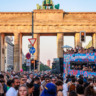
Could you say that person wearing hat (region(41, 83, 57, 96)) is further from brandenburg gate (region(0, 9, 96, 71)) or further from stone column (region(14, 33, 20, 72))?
stone column (region(14, 33, 20, 72))

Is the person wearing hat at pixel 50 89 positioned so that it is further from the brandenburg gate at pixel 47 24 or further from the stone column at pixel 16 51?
the stone column at pixel 16 51

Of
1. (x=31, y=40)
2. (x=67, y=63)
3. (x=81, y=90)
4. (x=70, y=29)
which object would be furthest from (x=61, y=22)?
(x=81, y=90)

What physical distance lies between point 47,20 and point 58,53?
8551 millimetres

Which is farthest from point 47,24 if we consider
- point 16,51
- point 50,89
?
point 50,89

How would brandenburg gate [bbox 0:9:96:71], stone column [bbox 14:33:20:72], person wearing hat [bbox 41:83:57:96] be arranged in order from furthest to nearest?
stone column [bbox 14:33:20:72] → brandenburg gate [bbox 0:9:96:71] → person wearing hat [bbox 41:83:57:96]

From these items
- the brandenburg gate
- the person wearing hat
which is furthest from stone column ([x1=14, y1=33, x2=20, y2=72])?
the person wearing hat

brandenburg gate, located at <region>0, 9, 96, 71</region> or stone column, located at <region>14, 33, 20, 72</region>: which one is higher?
brandenburg gate, located at <region>0, 9, 96, 71</region>

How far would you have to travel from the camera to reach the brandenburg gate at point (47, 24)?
75938 mm

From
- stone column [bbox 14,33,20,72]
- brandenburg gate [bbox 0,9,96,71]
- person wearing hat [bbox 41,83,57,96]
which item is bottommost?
person wearing hat [bbox 41,83,57,96]

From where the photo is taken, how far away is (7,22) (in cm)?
7662

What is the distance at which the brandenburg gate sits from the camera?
249 feet

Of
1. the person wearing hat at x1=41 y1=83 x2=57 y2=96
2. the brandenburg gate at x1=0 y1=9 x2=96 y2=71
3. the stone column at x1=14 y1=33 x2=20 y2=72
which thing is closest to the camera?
the person wearing hat at x1=41 y1=83 x2=57 y2=96

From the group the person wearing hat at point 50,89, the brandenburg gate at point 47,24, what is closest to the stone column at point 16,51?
the brandenburg gate at point 47,24

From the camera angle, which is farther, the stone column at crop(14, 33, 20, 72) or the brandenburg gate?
the stone column at crop(14, 33, 20, 72)
